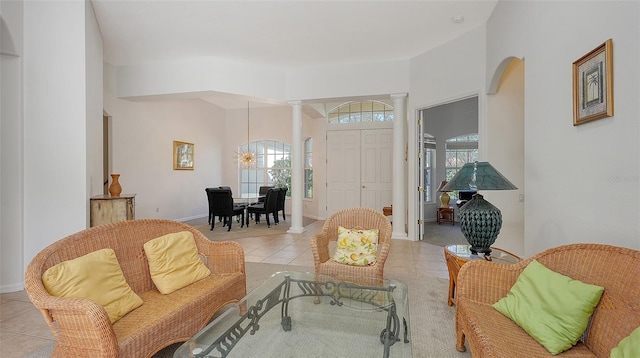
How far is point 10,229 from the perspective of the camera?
3.03 m

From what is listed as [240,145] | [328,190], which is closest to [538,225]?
[328,190]

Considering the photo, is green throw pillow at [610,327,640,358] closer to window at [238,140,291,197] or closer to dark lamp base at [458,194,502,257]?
dark lamp base at [458,194,502,257]

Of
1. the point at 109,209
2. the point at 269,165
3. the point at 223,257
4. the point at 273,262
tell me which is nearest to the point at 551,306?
the point at 223,257

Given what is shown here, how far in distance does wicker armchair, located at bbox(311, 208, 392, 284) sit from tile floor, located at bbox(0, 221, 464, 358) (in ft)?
3.00

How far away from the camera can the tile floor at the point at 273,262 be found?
216 centimetres

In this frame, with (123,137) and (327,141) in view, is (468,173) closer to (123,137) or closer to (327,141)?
(327,141)

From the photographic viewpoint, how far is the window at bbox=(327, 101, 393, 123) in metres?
7.46

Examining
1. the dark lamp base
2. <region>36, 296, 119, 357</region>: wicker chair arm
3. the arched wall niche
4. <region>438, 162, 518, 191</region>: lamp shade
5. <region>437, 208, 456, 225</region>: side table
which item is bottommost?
<region>437, 208, 456, 225</region>: side table

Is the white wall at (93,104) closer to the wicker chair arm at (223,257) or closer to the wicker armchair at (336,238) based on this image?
the wicker chair arm at (223,257)

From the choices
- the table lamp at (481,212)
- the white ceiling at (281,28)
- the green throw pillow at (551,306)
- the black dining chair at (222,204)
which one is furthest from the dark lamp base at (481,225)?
the black dining chair at (222,204)

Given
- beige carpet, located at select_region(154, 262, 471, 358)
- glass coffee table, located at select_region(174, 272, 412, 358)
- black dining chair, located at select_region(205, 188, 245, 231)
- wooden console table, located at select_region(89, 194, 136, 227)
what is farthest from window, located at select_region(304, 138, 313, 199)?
glass coffee table, located at select_region(174, 272, 412, 358)

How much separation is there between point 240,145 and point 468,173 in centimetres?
788

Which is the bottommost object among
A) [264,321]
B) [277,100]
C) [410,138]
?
[264,321]

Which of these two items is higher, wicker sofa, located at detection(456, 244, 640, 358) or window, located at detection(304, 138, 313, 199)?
window, located at detection(304, 138, 313, 199)
